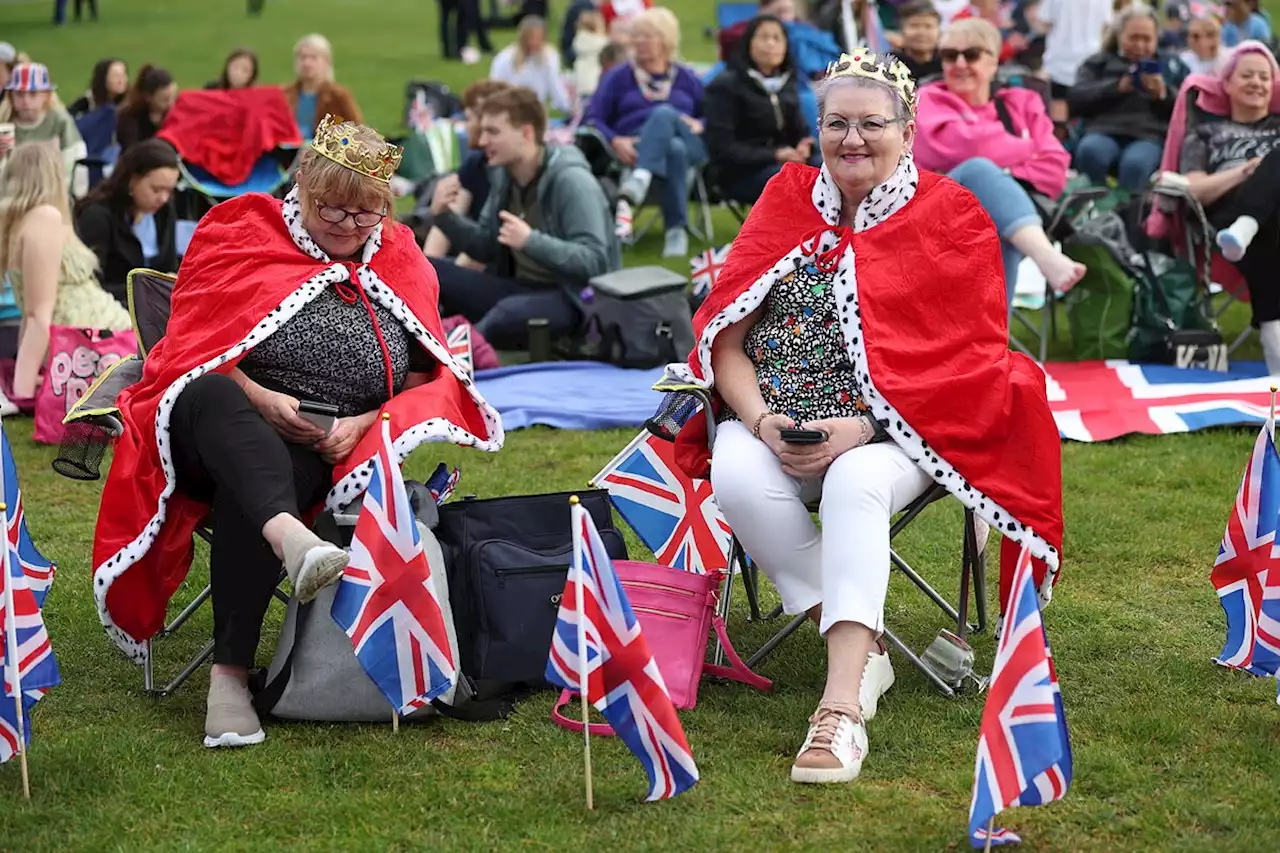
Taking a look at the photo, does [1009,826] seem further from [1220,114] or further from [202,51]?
[202,51]

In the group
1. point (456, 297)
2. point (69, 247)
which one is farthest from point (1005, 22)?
point (69, 247)

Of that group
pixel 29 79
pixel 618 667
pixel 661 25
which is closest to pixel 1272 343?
pixel 618 667

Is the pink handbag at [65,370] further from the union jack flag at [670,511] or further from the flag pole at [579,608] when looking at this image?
the flag pole at [579,608]

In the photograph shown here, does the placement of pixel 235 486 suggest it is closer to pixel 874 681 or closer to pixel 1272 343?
pixel 874 681

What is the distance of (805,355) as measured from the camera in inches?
161

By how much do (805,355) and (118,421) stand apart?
1612mm

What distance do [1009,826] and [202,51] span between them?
74.2 feet

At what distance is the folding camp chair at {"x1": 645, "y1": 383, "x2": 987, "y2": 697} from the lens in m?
4.01

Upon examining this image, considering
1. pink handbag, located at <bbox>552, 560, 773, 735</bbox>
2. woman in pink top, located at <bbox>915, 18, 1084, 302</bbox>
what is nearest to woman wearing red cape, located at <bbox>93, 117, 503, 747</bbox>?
pink handbag, located at <bbox>552, 560, 773, 735</bbox>

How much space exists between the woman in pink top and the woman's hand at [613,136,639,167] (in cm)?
371

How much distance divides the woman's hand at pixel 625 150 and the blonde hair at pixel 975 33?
394 cm

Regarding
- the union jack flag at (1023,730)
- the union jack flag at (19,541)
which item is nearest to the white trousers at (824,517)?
the union jack flag at (1023,730)

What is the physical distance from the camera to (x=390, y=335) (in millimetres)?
4270

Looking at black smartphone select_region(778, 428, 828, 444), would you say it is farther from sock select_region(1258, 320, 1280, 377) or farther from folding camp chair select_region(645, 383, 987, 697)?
sock select_region(1258, 320, 1280, 377)
